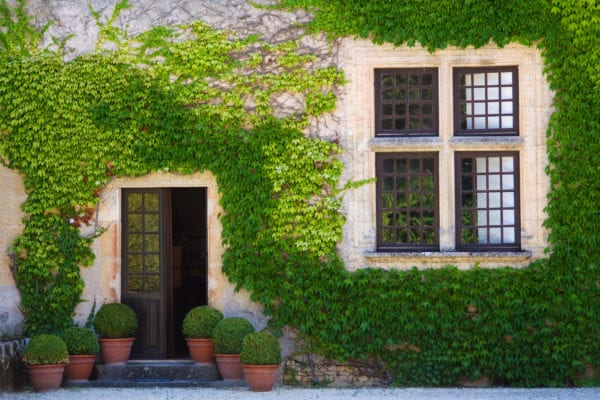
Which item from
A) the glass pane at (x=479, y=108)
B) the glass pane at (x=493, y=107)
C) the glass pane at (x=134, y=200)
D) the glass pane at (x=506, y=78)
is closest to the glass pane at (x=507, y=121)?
the glass pane at (x=493, y=107)

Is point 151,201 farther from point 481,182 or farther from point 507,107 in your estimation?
point 507,107

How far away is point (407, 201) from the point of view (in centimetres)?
1216

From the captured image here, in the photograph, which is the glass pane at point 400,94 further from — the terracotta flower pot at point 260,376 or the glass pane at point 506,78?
the terracotta flower pot at point 260,376

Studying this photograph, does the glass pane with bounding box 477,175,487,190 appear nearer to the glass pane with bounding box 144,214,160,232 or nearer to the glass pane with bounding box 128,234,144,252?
the glass pane with bounding box 144,214,160,232

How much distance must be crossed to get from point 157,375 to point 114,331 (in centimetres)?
69

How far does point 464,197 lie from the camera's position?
12.2m

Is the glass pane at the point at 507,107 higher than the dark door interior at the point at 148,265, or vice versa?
the glass pane at the point at 507,107

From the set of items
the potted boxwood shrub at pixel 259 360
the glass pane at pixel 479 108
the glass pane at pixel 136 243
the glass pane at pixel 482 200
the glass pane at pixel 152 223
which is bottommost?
the potted boxwood shrub at pixel 259 360

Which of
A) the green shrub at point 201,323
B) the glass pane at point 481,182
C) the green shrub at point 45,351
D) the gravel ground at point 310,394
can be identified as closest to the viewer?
the gravel ground at point 310,394

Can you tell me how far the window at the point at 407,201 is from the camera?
1215 cm

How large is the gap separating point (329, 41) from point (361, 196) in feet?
5.83

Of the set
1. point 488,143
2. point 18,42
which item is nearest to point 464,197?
point 488,143

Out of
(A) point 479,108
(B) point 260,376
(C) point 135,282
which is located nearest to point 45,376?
(C) point 135,282

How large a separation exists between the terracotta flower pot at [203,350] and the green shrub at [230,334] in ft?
0.80
